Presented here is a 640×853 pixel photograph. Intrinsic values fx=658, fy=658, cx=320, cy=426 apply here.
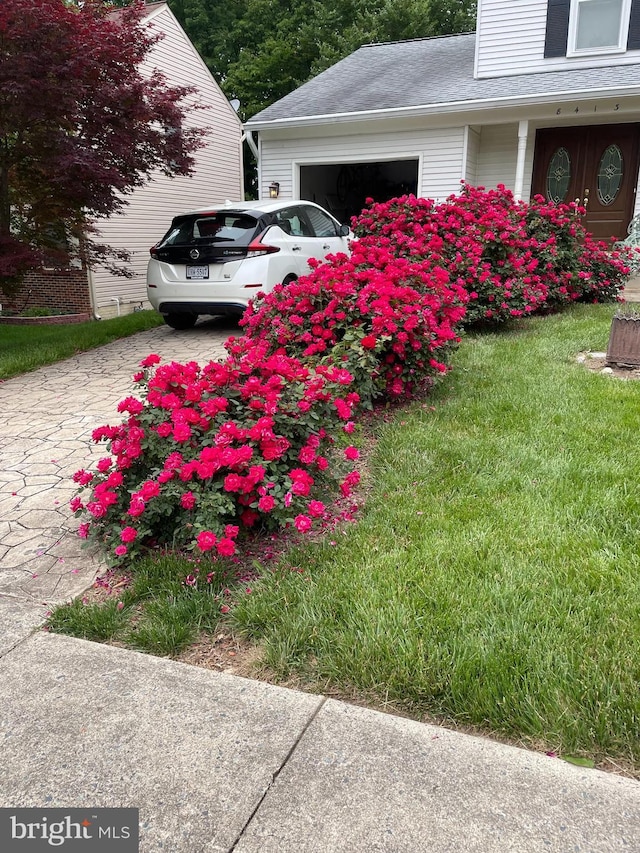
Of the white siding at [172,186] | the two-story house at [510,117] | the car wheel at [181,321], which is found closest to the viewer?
the car wheel at [181,321]

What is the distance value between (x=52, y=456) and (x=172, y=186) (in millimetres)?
10975

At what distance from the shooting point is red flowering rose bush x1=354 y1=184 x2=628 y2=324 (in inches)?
269

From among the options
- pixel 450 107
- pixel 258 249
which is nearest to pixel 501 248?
pixel 258 249

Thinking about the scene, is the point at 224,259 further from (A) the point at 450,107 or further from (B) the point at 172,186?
(B) the point at 172,186

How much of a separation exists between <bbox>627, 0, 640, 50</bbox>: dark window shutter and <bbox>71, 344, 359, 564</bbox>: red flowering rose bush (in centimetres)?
1077

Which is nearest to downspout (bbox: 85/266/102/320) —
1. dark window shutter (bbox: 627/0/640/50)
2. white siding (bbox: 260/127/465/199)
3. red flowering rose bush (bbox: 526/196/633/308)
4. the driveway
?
the driveway

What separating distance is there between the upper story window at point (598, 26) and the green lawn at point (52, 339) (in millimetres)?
8380

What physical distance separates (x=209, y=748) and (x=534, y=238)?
7.17 meters

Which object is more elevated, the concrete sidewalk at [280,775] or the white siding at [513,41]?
the white siding at [513,41]

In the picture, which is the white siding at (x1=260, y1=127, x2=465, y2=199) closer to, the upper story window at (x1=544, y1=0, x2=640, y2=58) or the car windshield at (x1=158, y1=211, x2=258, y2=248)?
the upper story window at (x1=544, y1=0, x2=640, y2=58)

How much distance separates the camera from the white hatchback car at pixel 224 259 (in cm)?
736

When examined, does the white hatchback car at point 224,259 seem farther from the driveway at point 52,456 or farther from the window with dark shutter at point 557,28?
the window with dark shutter at point 557,28

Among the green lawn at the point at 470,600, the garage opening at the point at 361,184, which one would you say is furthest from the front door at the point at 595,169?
the green lawn at the point at 470,600

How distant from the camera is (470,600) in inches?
94.8
